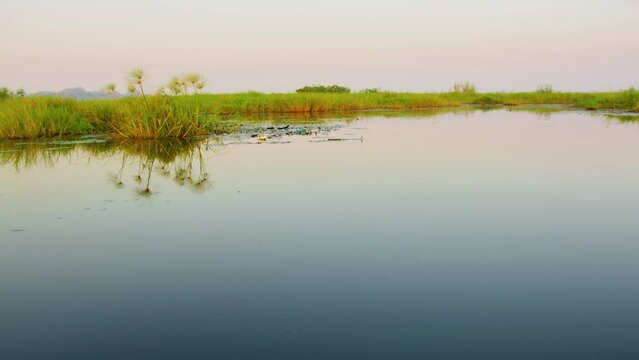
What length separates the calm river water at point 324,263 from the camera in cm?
229

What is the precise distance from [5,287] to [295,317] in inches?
70.9

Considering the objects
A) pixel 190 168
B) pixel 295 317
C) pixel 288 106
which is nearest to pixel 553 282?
pixel 295 317

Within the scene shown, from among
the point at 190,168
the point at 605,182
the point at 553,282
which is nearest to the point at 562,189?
the point at 605,182

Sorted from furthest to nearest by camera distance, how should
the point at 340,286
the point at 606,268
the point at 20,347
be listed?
the point at 606,268, the point at 340,286, the point at 20,347

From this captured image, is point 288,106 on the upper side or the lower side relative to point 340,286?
upper

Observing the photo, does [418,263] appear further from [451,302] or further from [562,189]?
[562,189]

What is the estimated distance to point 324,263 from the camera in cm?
320

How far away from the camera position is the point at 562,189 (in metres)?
5.32

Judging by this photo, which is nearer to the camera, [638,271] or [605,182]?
[638,271]

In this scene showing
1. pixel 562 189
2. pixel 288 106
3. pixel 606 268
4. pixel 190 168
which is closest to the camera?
pixel 606 268

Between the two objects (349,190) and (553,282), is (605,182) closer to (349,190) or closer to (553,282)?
(349,190)

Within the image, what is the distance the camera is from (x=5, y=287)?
2.97 meters

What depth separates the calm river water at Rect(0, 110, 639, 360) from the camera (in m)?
2.29

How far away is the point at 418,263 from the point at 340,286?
0.60 meters
